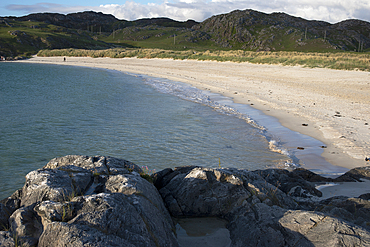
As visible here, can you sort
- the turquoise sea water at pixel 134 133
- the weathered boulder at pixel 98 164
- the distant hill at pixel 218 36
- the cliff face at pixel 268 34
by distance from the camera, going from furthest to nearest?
1. the cliff face at pixel 268 34
2. the distant hill at pixel 218 36
3. the turquoise sea water at pixel 134 133
4. the weathered boulder at pixel 98 164

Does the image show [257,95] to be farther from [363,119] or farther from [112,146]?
[112,146]

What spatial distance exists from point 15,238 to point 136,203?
1.32 meters

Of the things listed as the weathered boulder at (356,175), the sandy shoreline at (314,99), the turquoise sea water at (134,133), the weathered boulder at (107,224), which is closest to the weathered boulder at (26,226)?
the weathered boulder at (107,224)

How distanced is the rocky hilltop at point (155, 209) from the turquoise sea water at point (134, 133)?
2.74 metres

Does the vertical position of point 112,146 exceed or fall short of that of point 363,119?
it falls short

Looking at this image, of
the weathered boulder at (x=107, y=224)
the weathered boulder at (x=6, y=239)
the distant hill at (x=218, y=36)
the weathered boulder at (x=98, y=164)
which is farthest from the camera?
the distant hill at (x=218, y=36)

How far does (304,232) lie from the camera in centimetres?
338

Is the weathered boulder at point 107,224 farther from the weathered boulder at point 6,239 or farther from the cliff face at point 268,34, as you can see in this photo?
the cliff face at point 268,34

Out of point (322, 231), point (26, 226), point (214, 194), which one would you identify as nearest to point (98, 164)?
point (26, 226)

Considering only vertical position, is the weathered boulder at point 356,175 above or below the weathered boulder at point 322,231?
below

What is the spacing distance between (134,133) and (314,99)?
410 inches

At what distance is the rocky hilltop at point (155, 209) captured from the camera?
117 inches

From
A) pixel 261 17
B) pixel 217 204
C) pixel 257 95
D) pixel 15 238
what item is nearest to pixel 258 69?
pixel 257 95

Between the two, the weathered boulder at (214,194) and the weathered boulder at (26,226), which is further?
the weathered boulder at (214,194)
